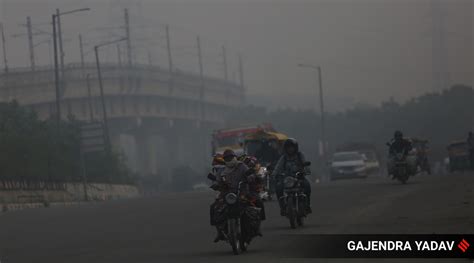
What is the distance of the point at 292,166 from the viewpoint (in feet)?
77.4

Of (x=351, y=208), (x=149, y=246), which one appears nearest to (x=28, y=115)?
(x=351, y=208)

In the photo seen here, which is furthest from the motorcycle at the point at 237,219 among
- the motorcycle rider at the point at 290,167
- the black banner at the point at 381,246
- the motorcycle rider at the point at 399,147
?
the motorcycle rider at the point at 399,147

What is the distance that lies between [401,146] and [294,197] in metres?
19.8

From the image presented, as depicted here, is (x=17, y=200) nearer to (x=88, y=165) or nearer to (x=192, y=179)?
(x=88, y=165)

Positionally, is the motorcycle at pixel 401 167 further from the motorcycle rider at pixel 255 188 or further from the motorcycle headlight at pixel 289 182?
the motorcycle rider at pixel 255 188

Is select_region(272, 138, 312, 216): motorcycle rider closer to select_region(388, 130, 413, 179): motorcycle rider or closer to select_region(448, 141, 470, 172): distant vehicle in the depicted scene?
select_region(388, 130, 413, 179): motorcycle rider

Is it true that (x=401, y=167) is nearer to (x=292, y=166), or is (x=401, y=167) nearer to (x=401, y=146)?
(x=401, y=146)

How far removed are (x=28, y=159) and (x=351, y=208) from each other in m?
45.3

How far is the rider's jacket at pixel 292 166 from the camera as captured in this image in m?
23.5

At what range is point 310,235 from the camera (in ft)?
68.8

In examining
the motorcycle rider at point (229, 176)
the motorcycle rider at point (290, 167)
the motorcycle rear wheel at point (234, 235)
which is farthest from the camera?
the motorcycle rider at point (290, 167)

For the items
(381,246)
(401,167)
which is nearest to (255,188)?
(381,246)

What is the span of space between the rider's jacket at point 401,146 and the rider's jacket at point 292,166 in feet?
61.6

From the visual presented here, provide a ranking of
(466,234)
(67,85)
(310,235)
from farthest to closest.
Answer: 1. (67,85)
2. (310,235)
3. (466,234)
